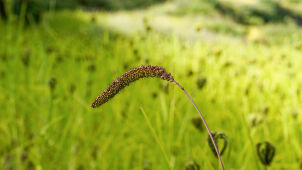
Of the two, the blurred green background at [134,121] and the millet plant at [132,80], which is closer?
the millet plant at [132,80]

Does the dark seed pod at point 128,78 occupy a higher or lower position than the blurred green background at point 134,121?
higher

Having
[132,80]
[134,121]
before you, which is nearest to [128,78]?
[132,80]

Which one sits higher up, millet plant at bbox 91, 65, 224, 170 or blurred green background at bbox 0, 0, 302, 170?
millet plant at bbox 91, 65, 224, 170

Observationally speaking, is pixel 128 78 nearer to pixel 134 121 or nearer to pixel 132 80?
pixel 132 80

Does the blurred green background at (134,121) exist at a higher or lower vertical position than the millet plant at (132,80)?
lower

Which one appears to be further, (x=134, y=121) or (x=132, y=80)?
(x=134, y=121)

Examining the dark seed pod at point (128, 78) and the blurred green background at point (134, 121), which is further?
the blurred green background at point (134, 121)

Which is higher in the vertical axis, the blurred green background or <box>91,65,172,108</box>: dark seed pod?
<box>91,65,172,108</box>: dark seed pod

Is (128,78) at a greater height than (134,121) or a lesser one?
greater

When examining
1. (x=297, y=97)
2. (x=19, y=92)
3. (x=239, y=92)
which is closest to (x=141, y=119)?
(x=19, y=92)

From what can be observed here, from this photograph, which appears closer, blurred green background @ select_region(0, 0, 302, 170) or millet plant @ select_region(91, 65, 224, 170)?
millet plant @ select_region(91, 65, 224, 170)

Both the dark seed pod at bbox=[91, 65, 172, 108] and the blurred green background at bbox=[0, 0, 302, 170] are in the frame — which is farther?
the blurred green background at bbox=[0, 0, 302, 170]
